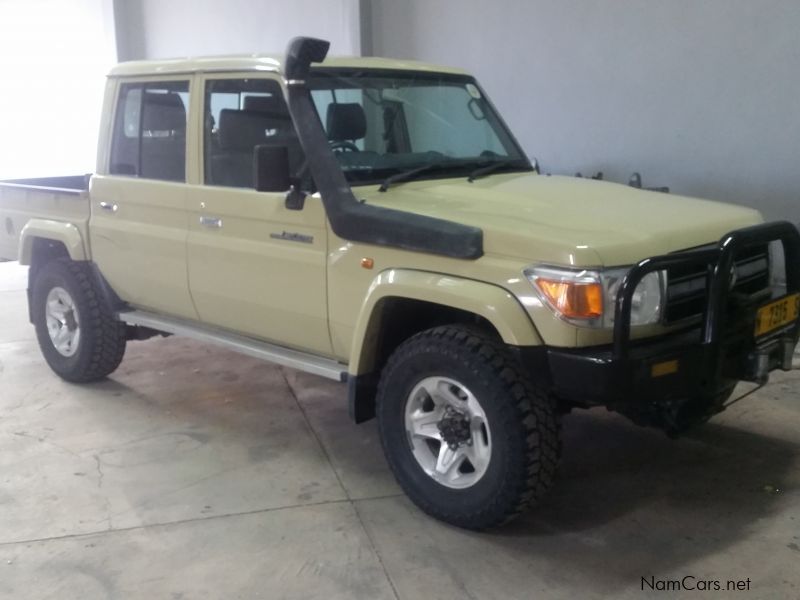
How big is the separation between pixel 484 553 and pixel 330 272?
137 cm

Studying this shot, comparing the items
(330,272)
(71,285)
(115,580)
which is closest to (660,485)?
(330,272)

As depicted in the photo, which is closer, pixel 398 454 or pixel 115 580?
pixel 115 580

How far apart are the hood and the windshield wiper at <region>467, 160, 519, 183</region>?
0.04 m

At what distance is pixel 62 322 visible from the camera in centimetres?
545

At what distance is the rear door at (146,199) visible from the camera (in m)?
4.49

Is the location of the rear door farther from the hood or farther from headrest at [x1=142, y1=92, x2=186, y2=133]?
the hood

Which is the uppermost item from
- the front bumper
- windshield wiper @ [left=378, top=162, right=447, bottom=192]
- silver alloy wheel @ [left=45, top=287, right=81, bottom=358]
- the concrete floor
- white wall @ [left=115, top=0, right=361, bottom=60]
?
white wall @ [left=115, top=0, right=361, bottom=60]

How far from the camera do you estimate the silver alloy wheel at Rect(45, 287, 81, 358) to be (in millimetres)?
5375

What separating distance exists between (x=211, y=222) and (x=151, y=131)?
82 cm

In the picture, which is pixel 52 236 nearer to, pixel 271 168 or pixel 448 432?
pixel 271 168

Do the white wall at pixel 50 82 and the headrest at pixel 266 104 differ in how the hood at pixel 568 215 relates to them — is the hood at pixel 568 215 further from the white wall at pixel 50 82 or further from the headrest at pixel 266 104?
the white wall at pixel 50 82

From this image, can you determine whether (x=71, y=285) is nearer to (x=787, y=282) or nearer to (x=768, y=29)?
(x=787, y=282)

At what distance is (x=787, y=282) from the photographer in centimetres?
361

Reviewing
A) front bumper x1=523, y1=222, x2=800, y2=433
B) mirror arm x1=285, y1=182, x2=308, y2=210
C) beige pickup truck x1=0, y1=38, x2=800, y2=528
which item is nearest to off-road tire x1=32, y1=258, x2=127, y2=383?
beige pickup truck x1=0, y1=38, x2=800, y2=528
